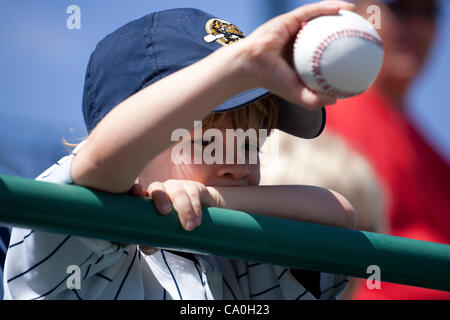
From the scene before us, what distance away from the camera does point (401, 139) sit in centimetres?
188

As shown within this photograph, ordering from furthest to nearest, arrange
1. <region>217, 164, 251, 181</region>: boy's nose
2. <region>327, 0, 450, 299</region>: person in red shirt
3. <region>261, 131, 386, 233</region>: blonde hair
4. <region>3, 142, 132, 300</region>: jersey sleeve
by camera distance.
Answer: <region>327, 0, 450, 299</region>: person in red shirt → <region>261, 131, 386, 233</region>: blonde hair → <region>217, 164, 251, 181</region>: boy's nose → <region>3, 142, 132, 300</region>: jersey sleeve

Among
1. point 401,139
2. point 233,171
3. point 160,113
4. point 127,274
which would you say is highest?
point 160,113

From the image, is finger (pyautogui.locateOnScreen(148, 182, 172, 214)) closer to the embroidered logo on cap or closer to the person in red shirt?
the embroidered logo on cap

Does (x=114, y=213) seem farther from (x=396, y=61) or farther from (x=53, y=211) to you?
(x=396, y=61)

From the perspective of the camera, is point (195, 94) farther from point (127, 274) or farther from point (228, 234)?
point (127, 274)

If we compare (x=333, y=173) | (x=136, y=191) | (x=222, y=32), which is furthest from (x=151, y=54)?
(x=333, y=173)

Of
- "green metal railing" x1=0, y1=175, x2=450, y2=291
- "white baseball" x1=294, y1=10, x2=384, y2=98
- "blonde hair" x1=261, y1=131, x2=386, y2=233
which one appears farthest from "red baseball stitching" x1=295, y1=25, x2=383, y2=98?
"blonde hair" x1=261, y1=131, x2=386, y2=233

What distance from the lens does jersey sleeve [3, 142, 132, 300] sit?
2.60 ft

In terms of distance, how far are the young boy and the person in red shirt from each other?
0.73m

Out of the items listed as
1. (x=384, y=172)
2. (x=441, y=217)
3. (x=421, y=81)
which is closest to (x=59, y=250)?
(x=384, y=172)

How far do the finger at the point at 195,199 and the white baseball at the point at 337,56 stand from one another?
0.54 ft

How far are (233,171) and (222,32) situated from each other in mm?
176

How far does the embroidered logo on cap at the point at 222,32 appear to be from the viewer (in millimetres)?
917
